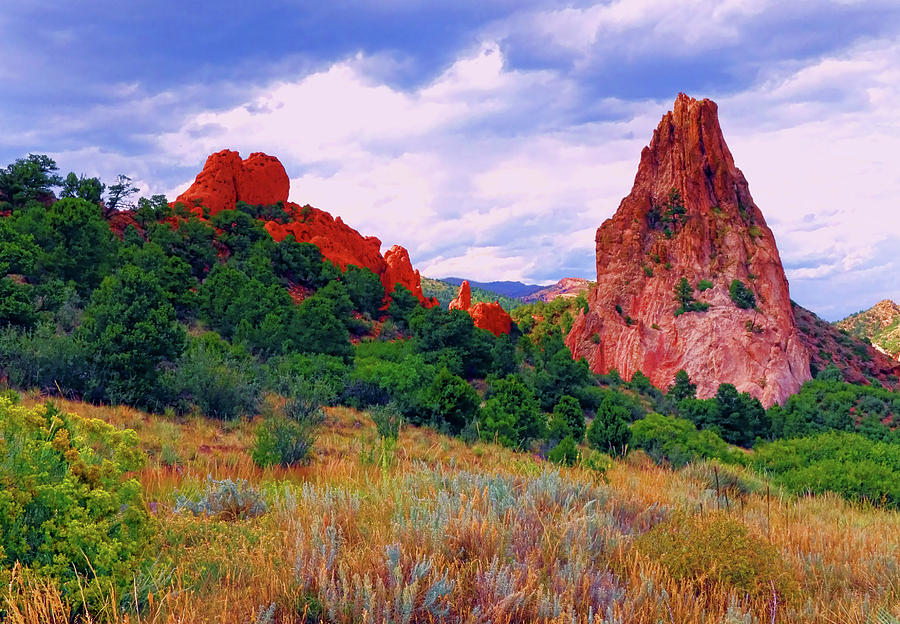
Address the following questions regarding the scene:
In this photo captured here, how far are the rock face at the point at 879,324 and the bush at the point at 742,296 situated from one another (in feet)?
115

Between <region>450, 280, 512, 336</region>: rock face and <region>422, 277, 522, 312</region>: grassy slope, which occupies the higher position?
<region>422, 277, 522, 312</region>: grassy slope

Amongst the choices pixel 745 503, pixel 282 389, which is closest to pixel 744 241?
pixel 282 389

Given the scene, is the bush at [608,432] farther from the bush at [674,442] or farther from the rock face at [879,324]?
the rock face at [879,324]

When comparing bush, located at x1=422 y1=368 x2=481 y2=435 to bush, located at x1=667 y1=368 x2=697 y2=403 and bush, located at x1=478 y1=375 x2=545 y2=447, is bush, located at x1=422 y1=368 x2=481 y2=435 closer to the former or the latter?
bush, located at x1=478 y1=375 x2=545 y2=447

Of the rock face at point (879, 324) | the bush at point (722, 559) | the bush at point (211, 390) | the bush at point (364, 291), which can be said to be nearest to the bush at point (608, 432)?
the bush at point (211, 390)

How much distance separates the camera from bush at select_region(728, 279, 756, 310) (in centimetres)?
5659

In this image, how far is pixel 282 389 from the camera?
1973cm

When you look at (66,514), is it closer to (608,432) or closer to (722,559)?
(722,559)

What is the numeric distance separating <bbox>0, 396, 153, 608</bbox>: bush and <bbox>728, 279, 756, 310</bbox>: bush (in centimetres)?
6272

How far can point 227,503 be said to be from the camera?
4531 millimetres

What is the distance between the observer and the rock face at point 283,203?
64875 millimetres

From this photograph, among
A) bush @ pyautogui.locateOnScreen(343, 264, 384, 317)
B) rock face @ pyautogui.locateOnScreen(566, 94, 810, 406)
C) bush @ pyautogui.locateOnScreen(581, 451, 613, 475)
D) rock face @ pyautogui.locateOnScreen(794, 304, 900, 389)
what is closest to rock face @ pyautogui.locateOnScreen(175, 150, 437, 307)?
bush @ pyautogui.locateOnScreen(343, 264, 384, 317)

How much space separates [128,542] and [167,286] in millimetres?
33975

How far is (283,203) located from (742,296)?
6094 cm
